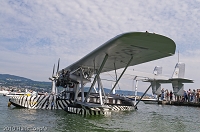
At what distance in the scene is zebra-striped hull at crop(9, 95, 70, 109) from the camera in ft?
57.5

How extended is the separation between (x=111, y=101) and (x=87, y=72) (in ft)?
10.6

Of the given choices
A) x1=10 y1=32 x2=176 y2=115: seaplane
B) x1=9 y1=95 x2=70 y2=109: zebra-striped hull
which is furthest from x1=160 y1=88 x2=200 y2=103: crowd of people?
x1=9 y1=95 x2=70 y2=109: zebra-striped hull

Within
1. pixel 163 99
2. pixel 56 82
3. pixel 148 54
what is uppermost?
pixel 148 54

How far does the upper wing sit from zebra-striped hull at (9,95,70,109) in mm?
4285

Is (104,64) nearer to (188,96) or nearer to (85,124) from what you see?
(85,124)

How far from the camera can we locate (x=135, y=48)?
11820mm

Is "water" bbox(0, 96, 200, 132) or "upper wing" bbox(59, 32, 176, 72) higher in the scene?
"upper wing" bbox(59, 32, 176, 72)

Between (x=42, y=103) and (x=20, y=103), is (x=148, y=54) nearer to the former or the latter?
(x=42, y=103)

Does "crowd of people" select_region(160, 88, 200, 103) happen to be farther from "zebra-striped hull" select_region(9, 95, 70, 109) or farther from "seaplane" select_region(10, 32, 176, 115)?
"zebra-striped hull" select_region(9, 95, 70, 109)

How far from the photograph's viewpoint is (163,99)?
38312mm

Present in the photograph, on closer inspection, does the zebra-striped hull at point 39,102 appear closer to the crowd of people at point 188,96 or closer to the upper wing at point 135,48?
the upper wing at point 135,48

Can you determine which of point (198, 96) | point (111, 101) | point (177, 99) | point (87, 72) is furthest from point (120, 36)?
point (177, 99)

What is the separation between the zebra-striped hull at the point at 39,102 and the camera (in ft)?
57.5

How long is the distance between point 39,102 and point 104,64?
6.94m
